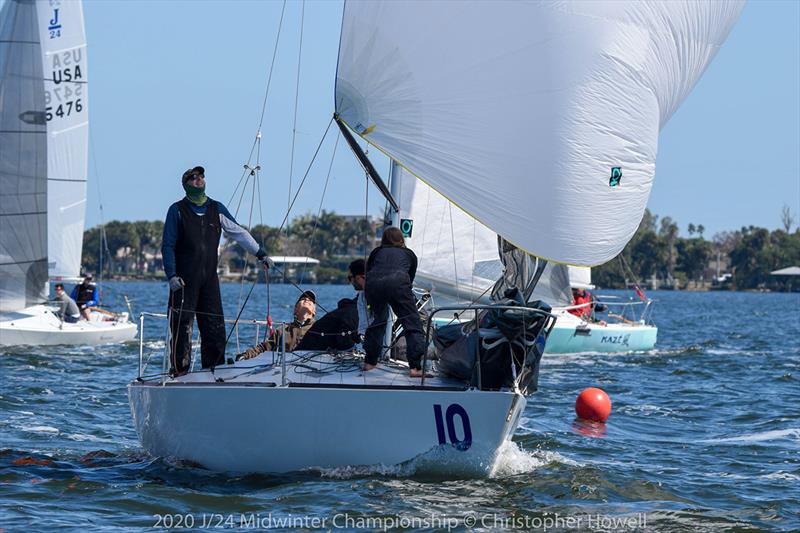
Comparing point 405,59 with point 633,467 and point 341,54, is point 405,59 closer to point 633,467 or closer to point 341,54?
point 341,54

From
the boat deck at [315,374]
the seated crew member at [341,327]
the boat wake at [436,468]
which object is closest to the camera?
the boat wake at [436,468]

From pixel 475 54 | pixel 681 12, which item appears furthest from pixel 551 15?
pixel 681 12

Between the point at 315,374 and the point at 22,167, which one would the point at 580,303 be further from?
the point at 315,374

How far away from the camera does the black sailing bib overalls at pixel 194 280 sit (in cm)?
987

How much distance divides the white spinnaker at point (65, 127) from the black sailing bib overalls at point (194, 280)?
1950 cm

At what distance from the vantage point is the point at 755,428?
1381cm

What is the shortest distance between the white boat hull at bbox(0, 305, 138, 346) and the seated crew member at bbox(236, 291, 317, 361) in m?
13.6

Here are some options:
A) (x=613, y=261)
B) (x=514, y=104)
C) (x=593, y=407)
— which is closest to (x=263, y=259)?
(x=514, y=104)

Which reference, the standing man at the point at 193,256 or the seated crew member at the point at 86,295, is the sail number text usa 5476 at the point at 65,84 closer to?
the seated crew member at the point at 86,295

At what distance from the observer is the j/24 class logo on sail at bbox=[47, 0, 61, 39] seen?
2862 centimetres

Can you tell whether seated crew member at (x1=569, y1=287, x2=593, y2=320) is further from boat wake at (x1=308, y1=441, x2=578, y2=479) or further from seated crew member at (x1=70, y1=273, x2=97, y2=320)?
boat wake at (x1=308, y1=441, x2=578, y2=479)

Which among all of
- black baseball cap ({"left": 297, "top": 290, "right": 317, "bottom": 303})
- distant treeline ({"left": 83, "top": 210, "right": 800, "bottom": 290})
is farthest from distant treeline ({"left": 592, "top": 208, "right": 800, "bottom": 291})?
black baseball cap ({"left": 297, "top": 290, "right": 317, "bottom": 303})

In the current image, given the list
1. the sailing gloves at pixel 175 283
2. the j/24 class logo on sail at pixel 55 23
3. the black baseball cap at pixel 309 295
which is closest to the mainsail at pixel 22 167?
the j/24 class logo on sail at pixel 55 23

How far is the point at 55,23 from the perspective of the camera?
28.8m
